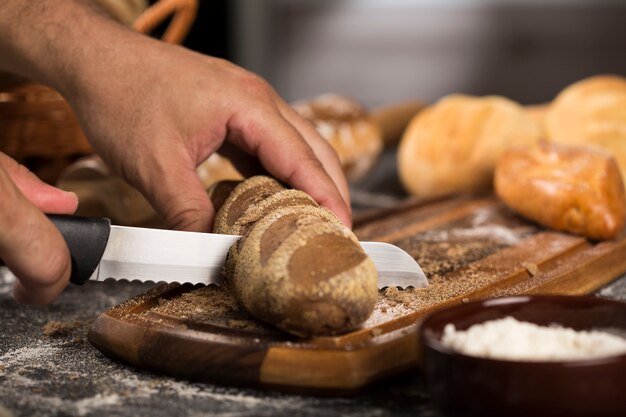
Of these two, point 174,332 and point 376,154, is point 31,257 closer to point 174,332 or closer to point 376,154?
point 174,332

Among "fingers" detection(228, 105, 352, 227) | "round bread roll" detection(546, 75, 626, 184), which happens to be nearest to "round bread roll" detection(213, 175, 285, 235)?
"fingers" detection(228, 105, 352, 227)

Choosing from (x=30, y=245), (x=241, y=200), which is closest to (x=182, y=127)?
(x=241, y=200)

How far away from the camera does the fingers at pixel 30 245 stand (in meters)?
1.21

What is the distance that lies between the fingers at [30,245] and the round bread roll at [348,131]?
4.40 ft

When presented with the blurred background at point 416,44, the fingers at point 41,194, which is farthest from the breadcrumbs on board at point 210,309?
the blurred background at point 416,44

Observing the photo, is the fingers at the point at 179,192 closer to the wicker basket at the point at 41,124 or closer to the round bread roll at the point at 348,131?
the wicker basket at the point at 41,124

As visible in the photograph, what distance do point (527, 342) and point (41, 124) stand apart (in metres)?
1.53

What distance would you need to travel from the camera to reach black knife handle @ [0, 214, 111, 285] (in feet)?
4.40

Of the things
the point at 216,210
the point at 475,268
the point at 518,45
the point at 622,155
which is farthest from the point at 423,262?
the point at 518,45

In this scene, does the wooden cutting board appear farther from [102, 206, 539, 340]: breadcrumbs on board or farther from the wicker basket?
the wicker basket

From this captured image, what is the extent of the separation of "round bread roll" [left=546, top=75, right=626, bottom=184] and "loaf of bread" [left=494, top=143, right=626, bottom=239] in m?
0.35

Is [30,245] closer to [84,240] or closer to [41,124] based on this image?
[84,240]

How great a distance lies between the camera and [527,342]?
1094 millimetres

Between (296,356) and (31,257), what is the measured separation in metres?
0.38
